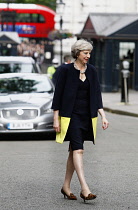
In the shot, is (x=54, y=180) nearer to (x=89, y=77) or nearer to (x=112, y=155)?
(x=89, y=77)

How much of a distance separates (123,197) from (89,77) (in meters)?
1.32

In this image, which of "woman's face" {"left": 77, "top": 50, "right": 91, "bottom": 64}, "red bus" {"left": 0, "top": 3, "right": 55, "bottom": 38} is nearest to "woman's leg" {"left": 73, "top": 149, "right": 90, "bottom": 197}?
"woman's face" {"left": 77, "top": 50, "right": 91, "bottom": 64}

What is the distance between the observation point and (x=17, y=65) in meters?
21.2

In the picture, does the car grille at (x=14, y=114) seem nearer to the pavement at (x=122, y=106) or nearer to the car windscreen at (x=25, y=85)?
the car windscreen at (x=25, y=85)

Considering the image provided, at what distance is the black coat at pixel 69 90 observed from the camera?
789 cm

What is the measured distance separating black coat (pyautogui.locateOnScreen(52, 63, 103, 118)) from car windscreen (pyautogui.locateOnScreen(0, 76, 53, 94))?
846cm

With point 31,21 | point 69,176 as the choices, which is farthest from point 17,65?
point 31,21

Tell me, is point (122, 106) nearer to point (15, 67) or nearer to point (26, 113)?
point (15, 67)

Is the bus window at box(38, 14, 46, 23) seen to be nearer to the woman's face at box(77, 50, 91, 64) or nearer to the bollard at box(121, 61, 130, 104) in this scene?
the bollard at box(121, 61, 130, 104)

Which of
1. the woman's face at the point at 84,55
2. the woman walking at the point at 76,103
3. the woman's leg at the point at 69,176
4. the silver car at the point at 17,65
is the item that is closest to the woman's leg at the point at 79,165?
the woman walking at the point at 76,103

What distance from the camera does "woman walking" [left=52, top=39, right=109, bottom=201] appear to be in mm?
7883

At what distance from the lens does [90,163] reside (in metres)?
11.1

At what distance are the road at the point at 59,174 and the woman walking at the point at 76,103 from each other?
1.38 feet

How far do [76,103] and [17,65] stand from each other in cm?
1340
